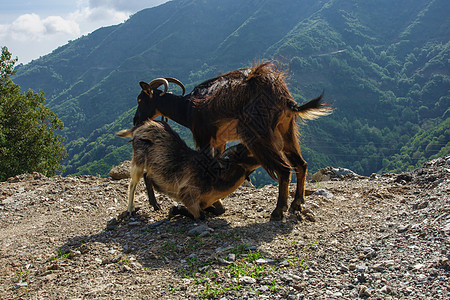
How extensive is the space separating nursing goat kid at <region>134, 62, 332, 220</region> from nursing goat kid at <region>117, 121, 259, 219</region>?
1.03 feet

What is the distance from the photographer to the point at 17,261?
4.35 metres

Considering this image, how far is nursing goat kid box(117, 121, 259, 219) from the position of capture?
505 cm

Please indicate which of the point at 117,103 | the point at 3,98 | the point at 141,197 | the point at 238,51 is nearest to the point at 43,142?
the point at 3,98

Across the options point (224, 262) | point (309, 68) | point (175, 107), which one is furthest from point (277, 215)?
point (309, 68)

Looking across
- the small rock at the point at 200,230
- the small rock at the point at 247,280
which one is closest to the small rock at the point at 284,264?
the small rock at the point at 247,280

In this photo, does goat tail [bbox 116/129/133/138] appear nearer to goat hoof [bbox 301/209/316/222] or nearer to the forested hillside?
goat hoof [bbox 301/209/316/222]

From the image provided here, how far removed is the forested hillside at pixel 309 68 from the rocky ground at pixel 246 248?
13526 millimetres

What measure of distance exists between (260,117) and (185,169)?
1.35m

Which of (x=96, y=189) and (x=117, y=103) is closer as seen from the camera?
(x=96, y=189)

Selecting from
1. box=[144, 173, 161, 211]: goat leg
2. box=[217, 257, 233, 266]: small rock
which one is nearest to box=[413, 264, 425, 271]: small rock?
box=[217, 257, 233, 266]: small rock

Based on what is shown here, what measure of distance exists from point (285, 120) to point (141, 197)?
3.21m

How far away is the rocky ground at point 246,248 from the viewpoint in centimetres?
310

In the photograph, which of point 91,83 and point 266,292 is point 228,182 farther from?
point 91,83

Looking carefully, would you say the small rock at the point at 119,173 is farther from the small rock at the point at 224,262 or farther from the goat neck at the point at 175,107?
the small rock at the point at 224,262
